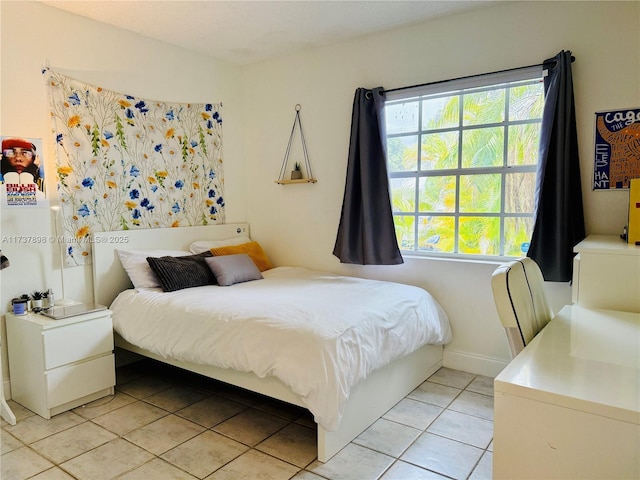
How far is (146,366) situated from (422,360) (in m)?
2.17

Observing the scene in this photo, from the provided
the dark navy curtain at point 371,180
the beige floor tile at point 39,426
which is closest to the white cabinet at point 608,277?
the dark navy curtain at point 371,180

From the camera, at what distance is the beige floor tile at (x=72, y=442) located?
2.21 meters

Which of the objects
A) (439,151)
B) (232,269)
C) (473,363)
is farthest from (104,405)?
(439,151)

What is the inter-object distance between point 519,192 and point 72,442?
316 centimetres

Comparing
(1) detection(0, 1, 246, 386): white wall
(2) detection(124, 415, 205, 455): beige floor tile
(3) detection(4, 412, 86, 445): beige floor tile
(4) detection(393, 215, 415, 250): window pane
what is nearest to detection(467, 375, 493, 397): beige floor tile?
(4) detection(393, 215, 415, 250): window pane

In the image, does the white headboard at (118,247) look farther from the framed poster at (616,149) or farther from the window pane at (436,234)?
the framed poster at (616,149)

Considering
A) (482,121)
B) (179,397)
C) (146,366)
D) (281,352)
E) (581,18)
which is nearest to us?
(281,352)

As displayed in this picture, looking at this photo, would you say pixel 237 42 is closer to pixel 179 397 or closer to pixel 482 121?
pixel 482 121

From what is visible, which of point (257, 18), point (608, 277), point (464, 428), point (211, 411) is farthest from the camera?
point (257, 18)

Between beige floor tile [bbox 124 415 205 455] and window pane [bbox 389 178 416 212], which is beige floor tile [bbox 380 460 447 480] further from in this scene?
window pane [bbox 389 178 416 212]

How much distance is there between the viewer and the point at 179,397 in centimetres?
290

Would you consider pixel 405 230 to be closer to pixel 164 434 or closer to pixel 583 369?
pixel 164 434

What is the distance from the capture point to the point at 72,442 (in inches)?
91.5

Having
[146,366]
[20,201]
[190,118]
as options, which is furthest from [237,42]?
[146,366]
